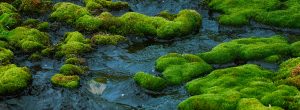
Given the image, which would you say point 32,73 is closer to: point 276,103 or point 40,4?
point 40,4

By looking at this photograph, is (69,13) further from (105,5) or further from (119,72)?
(119,72)

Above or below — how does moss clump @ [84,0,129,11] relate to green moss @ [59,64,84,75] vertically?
above

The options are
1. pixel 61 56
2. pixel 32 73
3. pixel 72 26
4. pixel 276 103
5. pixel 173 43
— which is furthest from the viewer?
pixel 72 26

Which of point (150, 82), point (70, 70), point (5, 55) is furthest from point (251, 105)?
point (5, 55)

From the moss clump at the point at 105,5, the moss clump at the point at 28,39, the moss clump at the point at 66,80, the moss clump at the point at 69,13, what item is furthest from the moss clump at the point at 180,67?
the moss clump at the point at 105,5

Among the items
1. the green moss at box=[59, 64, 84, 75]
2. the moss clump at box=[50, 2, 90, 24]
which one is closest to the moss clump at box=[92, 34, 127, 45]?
the moss clump at box=[50, 2, 90, 24]

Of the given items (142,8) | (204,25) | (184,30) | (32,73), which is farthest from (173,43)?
(32,73)

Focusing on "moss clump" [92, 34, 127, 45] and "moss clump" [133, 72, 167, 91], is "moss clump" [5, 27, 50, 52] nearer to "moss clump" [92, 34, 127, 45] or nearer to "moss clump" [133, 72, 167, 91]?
"moss clump" [92, 34, 127, 45]
